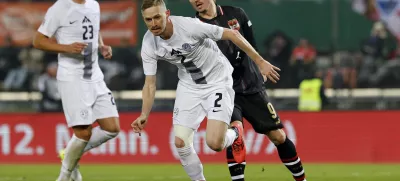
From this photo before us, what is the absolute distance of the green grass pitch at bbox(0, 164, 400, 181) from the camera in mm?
13336

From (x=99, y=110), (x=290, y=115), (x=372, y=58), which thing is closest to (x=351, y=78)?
(x=372, y=58)

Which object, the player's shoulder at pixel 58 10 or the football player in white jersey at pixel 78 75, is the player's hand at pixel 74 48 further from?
the player's shoulder at pixel 58 10

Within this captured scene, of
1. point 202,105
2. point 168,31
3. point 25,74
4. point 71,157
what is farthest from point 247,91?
point 25,74

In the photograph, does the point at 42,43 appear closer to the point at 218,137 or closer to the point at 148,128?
the point at 218,137

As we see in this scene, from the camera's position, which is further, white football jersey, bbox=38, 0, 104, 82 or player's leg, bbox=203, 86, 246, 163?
white football jersey, bbox=38, 0, 104, 82

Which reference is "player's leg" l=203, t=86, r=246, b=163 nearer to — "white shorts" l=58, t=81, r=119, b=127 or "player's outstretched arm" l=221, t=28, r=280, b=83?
"player's outstretched arm" l=221, t=28, r=280, b=83

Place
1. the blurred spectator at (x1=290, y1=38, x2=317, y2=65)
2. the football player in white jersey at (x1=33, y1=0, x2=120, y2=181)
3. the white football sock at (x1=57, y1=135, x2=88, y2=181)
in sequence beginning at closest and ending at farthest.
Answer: the white football sock at (x1=57, y1=135, x2=88, y2=181), the football player in white jersey at (x1=33, y1=0, x2=120, y2=181), the blurred spectator at (x1=290, y1=38, x2=317, y2=65)

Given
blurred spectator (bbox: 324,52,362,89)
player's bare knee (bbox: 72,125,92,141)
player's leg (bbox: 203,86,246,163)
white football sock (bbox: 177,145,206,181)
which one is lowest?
blurred spectator (bbox: 324,52,362,89)

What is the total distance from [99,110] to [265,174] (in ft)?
11.0

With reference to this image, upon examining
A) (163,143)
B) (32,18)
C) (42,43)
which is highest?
(42,43)

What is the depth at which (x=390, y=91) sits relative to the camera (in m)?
18.2

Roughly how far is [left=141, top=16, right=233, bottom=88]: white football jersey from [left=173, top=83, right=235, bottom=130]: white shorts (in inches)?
3.2

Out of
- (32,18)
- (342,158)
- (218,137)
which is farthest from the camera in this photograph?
(32,18)

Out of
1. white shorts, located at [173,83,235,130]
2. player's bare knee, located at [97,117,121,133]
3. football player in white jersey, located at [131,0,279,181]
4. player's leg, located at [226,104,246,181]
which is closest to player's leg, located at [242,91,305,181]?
Answer: player's leg, located at [226,104,246,181]
